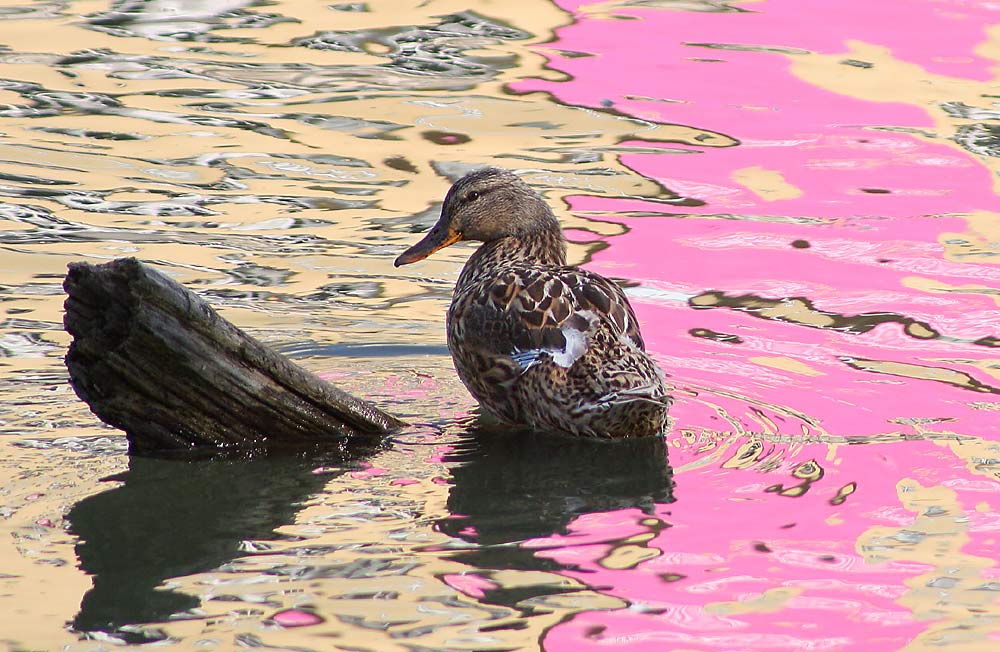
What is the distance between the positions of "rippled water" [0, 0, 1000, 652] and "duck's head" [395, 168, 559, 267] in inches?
23.2

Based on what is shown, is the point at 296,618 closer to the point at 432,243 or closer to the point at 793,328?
the point at 432,243

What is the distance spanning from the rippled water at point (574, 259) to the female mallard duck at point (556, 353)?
16cm

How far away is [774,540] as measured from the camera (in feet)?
19.2

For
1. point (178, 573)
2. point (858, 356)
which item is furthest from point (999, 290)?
point (178, 573)

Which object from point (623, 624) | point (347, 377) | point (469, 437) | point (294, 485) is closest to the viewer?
point (623, 624)

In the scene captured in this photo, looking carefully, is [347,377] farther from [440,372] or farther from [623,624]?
[623,624]

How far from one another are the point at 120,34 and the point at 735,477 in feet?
28.4

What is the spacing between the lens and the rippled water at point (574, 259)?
5359mm

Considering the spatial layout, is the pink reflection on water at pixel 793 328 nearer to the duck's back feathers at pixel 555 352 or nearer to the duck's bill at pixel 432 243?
the duck's back feathers at pixel 555 352

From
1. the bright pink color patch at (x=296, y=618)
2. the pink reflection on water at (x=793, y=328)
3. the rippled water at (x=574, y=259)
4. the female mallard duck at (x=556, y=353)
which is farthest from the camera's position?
the female mallard duck at (x=556, y=353)

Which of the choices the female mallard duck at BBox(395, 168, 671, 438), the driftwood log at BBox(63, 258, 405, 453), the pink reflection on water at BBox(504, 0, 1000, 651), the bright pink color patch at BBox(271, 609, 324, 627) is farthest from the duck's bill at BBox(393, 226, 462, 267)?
the bright pink color patch at BBox(271, 609, 324, 627)

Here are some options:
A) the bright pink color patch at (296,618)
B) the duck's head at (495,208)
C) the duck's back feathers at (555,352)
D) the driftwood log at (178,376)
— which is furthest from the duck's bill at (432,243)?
the bright pink color patch at (296,618)

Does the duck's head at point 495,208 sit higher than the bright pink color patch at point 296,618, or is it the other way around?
the duck's head at point 495,208

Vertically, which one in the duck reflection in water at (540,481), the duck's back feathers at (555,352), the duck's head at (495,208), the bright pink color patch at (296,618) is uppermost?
the duck's head at (495,208)
